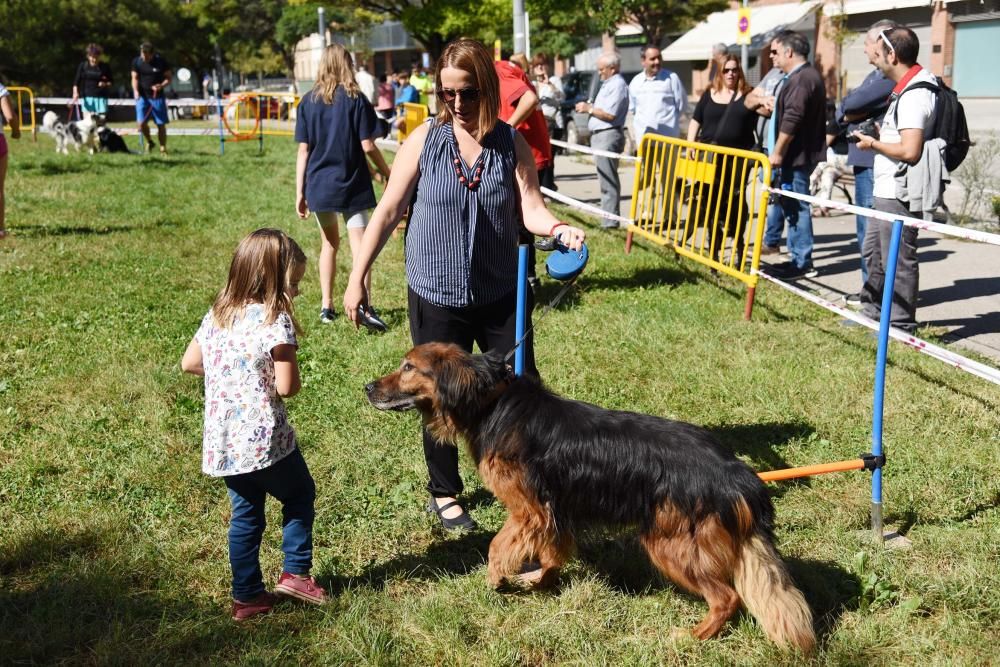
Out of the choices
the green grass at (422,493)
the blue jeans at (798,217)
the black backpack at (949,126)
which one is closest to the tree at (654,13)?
the blue jeans at (798,217)

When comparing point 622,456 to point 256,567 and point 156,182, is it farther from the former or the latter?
point 156,182

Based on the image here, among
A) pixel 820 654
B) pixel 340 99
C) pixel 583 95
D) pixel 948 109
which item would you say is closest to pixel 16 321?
pixel 340 99

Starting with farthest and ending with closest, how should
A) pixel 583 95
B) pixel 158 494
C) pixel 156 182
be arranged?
pixel 583 95
pixel 156 182
pixel 158 494

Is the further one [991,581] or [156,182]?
[156,182]

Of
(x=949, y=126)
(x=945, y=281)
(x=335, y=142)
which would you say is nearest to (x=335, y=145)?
(x=335, y=142)

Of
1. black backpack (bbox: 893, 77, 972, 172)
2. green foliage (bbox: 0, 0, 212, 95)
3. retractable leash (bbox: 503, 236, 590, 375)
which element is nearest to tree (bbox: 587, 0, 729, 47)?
green foliage (bbox: 0, 0, 212, 95)

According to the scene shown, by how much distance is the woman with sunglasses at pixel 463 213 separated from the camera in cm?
356

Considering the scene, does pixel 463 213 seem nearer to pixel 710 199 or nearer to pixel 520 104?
pixel 520 104

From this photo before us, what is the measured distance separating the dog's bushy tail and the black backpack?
158 inches

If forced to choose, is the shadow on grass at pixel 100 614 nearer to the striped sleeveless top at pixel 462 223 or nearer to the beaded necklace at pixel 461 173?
the striped sleeveless top at pixel 462 223

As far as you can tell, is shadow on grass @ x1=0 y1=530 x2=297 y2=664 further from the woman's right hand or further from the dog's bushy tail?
the dog's bushy tail

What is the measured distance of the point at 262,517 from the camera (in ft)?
10.9

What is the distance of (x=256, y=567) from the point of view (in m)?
3.35

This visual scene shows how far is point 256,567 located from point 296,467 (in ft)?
1.37
